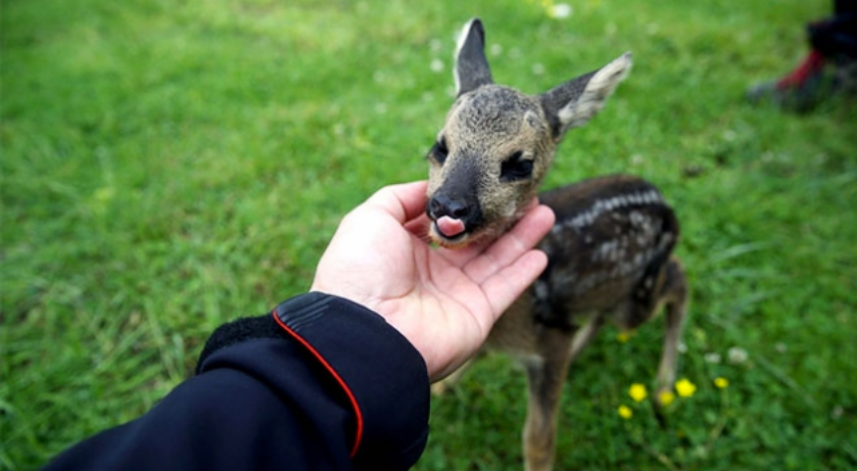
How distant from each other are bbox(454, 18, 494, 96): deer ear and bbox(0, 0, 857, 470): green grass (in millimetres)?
1506

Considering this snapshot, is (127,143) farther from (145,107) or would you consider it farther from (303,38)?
(303,38)

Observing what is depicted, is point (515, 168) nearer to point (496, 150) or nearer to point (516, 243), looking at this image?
point (496, 150)

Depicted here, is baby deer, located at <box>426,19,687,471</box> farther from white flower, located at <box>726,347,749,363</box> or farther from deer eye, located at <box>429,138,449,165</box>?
white flower, located at <box>726,347,749,363</box>

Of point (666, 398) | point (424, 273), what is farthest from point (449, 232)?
point (666, 398)

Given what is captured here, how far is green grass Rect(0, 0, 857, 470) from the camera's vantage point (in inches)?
120

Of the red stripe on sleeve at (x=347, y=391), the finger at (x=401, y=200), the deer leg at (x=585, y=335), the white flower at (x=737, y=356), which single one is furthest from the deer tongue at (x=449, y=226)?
the white flower at (x=737, y=356)

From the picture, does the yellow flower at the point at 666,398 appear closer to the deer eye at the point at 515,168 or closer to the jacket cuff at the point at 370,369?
the deer eye at the point at 515,168

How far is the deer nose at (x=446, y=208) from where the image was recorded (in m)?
2.20

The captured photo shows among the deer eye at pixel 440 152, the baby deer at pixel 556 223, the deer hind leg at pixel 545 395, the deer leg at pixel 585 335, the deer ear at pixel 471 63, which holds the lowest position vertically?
the deer leg at pixel 585 335

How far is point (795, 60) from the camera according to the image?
5625 millimetres

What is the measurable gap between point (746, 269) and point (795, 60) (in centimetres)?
305

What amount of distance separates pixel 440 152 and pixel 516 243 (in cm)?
51

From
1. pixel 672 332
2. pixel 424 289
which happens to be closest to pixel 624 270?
pixel 672 332

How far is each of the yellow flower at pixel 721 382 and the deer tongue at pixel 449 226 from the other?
1.58m
